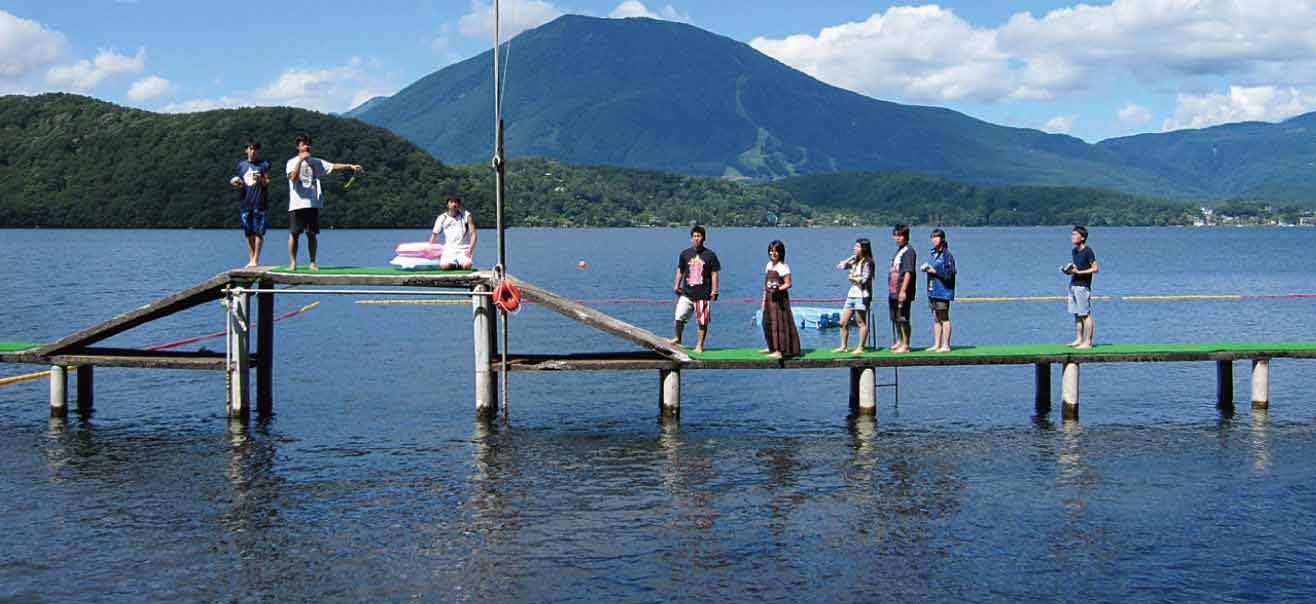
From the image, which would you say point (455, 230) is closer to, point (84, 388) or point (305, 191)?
point (305, 191)

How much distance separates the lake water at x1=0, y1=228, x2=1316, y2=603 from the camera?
1434 cm

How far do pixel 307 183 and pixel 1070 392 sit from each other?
15.2 m

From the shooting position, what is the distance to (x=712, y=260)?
2238 centimetres

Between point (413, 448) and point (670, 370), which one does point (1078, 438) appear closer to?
point (670, 370)

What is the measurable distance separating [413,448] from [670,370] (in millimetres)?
5015

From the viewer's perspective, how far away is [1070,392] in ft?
81.6

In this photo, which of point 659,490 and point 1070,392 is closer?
point 659,490

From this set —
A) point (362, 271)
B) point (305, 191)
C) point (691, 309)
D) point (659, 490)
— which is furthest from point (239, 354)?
point (659, 490)

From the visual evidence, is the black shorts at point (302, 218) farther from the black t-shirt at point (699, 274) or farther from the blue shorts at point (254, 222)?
the black t-shirt at point (699, 274)

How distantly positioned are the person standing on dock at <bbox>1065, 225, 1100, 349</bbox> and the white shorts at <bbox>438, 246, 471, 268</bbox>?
36.6ft

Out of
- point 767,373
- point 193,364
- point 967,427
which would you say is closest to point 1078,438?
point 967,427

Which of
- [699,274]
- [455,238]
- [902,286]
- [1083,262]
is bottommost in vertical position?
[902,286]

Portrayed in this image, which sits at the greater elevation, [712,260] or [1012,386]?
[712,260]

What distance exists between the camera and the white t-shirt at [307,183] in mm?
22234
